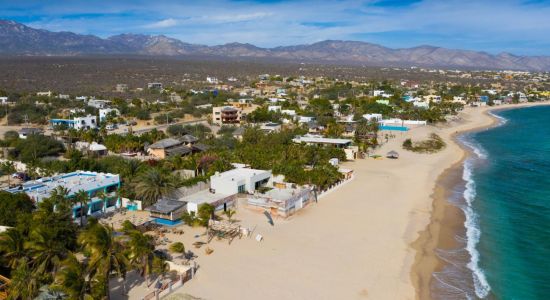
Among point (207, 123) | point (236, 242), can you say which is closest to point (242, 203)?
point (236, 242)

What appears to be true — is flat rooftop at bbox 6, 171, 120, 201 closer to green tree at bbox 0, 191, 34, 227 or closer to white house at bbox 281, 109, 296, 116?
green tree at bbox 0, 191, 34, 227

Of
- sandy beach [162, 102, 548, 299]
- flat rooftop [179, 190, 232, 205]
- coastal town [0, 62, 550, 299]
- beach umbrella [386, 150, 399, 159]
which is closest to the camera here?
coastal town [0, 62, 550, 299]

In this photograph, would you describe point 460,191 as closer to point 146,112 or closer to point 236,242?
point 236,242

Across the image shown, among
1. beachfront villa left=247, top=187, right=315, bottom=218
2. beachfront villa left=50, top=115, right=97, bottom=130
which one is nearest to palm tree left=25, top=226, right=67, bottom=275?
beachfront villa left=247, top=187, right=315, bottom=218

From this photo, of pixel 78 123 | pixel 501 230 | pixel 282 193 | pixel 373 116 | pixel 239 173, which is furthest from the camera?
pixel 373 116

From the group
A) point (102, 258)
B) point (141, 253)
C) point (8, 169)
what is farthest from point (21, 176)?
point (102, 258)

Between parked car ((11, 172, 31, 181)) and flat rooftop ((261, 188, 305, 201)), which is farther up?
flat rooftop ((261, 188, 305, 201))

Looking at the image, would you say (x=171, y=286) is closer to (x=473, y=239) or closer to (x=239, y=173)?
(x=239, y=173)

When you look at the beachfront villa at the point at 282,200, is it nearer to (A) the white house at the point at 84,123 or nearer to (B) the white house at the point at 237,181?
(B) the white house at the point at 237,181
